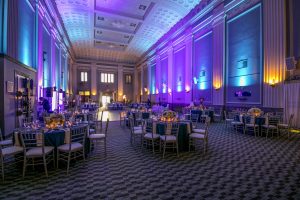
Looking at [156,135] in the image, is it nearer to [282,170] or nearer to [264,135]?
[282,170]

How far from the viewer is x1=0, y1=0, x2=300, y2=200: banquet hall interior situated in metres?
3.26

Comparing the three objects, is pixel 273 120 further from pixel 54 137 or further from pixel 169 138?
pixel 54 137

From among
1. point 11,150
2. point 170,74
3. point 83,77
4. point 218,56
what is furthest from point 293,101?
point 83,77

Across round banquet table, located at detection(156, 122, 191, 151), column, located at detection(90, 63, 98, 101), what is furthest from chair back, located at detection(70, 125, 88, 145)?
column, located at detection(90, 63, 98, 101)

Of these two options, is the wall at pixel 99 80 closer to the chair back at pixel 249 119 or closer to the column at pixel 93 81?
the column at pixel 93 81

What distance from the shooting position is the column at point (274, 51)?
813cm

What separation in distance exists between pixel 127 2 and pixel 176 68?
7.34 metres

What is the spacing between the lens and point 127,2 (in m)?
12.6

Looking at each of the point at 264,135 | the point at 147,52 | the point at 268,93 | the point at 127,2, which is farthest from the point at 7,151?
the point at 147,52

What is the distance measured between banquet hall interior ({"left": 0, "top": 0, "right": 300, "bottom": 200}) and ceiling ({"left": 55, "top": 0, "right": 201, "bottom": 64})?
108 mm

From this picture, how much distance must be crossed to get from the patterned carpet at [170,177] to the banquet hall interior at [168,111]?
0.08 ft

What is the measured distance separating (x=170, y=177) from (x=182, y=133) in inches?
72.5

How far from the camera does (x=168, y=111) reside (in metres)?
5.62

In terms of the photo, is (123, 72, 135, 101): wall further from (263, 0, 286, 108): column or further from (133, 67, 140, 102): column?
(263, 0, 286, 108): column
